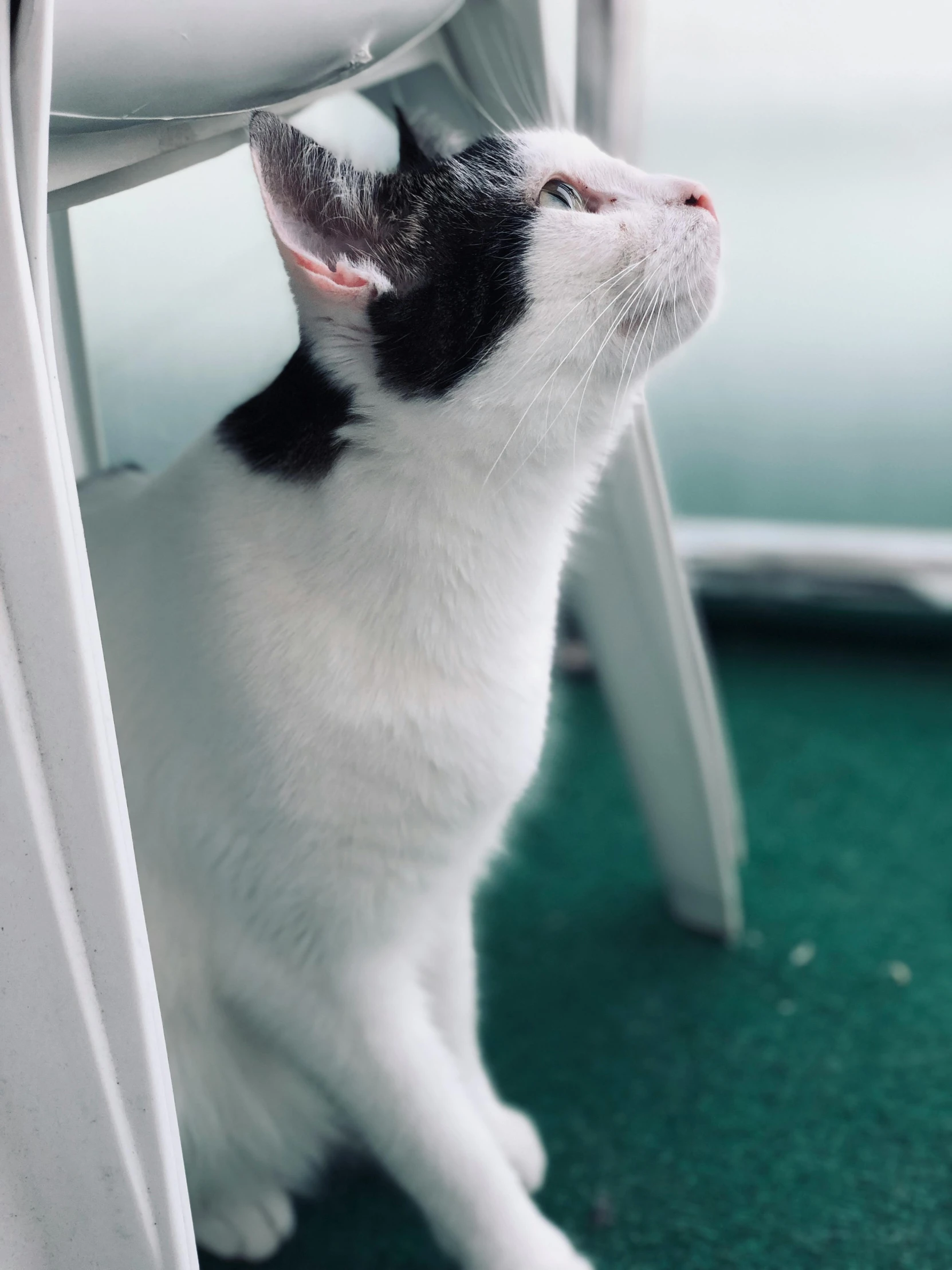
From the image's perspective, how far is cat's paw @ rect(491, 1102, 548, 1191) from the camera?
92cm

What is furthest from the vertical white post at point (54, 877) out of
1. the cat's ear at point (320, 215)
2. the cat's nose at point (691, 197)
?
the cat's nose at point (691, 197)

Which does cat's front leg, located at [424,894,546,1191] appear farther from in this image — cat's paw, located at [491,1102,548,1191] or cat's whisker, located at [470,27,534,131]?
cat's whisker, located at [470,27,534,131]

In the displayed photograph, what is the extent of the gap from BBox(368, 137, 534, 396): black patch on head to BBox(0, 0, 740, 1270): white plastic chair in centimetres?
9

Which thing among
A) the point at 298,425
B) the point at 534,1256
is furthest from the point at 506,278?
the point at 534,1256

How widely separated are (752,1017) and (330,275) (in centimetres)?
82

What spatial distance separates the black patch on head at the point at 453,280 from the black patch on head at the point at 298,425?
0.13 ft

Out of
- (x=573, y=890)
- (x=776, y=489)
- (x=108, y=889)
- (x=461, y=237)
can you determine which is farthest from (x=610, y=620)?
(x=776, y=489)

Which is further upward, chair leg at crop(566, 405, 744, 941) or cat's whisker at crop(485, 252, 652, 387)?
cat's whisker at crop(485, 252, 652, 387)

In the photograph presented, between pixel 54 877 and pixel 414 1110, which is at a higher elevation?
pixel 54 877

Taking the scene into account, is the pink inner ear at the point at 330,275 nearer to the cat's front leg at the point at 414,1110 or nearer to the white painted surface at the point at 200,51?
the white painted surface at the point at 200,51

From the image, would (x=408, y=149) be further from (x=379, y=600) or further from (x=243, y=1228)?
(x=243, y=1228)

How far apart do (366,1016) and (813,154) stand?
127 cm

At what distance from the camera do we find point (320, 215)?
0.61 meters

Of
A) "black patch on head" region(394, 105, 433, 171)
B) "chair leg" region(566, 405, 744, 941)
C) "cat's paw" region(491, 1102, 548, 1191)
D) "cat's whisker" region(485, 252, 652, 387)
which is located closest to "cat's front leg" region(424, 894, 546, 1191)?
"cat's paw" region(491, 1102, 548, 1191)
